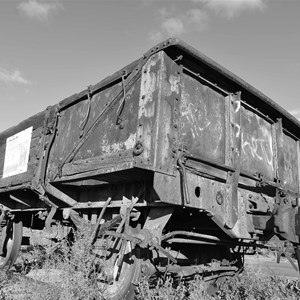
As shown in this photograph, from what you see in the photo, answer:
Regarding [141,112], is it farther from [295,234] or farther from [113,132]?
[295,234]

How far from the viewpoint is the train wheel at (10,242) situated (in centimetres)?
727

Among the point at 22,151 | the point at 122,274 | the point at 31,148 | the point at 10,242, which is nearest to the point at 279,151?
the point at 122,274

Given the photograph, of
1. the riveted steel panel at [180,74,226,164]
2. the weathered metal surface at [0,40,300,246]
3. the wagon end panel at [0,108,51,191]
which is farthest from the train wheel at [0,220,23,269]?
the riveted steel panel at [180,74,226,164]

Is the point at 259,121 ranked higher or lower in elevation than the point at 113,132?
higher

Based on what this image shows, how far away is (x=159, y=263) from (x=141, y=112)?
177 centimetres

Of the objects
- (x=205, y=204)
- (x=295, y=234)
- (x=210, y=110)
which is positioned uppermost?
(x=210, y=110)

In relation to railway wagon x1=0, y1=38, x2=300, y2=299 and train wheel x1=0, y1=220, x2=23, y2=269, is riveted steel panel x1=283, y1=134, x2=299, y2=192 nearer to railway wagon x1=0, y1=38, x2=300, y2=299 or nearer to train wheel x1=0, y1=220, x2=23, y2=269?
railway wagon x1=0, y1=38, x2=300, y2=299

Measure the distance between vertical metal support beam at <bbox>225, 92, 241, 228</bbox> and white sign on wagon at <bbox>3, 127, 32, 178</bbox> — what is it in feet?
11.8

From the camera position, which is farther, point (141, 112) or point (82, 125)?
point (82, 125)

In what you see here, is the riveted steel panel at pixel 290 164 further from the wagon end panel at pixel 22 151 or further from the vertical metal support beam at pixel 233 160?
the wagon end panel at pixel 22 151

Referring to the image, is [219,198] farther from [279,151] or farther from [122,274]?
[279,151]

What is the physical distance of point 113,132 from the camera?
4410 millimetres

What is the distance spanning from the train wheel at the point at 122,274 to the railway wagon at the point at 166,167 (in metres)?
0.01

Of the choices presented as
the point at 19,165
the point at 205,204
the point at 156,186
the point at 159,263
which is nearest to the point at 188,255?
the point at 159,263
